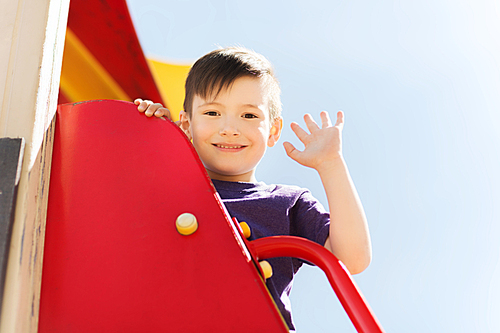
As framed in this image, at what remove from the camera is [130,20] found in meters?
1.77

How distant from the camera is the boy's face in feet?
3.48

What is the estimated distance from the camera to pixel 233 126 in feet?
3.45

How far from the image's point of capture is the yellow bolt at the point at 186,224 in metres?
0.58

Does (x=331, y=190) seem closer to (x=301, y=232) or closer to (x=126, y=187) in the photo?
(x=301, y=232)

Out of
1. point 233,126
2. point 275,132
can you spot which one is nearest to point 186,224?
point 233,126

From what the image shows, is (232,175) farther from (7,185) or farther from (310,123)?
(7,185)

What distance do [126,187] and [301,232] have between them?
51 centimetres

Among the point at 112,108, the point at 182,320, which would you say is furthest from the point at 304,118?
the point at 182,320

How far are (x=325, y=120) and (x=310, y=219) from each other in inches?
9.3

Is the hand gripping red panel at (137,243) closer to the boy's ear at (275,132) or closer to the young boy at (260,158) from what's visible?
the young boy at (260,158)

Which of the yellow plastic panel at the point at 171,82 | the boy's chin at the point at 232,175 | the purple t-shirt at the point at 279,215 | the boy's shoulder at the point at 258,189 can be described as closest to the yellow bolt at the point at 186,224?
the purple t-shirt at the point at 279,215

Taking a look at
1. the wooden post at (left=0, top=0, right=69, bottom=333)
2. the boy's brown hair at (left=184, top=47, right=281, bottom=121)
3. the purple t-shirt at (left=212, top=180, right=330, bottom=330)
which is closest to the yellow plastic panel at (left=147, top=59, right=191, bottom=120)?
the boy's brown hair at (left=184, top=47, right=281, bottom=121)

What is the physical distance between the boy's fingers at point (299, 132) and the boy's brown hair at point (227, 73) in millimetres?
248

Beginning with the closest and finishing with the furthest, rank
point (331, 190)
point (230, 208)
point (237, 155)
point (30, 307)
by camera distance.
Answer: point (30, 307) → point (331, 190) → point (230, 208) → point (237, 155)
